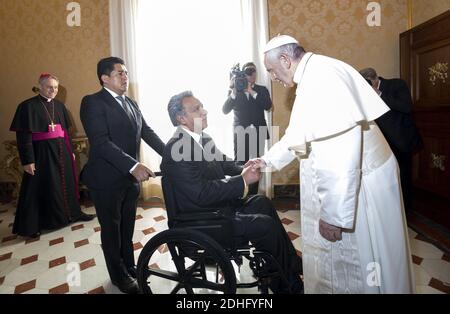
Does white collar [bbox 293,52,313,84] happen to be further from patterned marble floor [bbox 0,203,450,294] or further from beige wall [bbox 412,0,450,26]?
beige wall [bbox 412,0,450,26]

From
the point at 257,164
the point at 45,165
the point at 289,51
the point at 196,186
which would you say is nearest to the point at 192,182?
the point at 196,186

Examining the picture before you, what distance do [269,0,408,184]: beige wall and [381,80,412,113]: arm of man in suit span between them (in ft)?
4.02

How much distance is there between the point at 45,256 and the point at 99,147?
5.32ft

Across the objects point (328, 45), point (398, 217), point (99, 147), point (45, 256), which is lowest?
point (45, 256)

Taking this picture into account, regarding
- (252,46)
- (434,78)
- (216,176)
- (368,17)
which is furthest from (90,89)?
(434,78)

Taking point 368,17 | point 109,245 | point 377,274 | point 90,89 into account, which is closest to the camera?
point 377,274

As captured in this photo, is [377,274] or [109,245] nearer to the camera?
[377,274]

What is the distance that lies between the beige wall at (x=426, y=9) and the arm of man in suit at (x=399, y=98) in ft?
4.22

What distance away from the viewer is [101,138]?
2.00 meters

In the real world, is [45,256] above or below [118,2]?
below

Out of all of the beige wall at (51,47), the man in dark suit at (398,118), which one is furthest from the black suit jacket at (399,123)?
the beige wall at (51,47)

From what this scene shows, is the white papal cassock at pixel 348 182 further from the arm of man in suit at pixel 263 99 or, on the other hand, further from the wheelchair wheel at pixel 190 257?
the arm of man in suit at pixel 263 99

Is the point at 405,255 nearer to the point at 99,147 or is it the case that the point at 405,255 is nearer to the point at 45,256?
the point at 99,147
